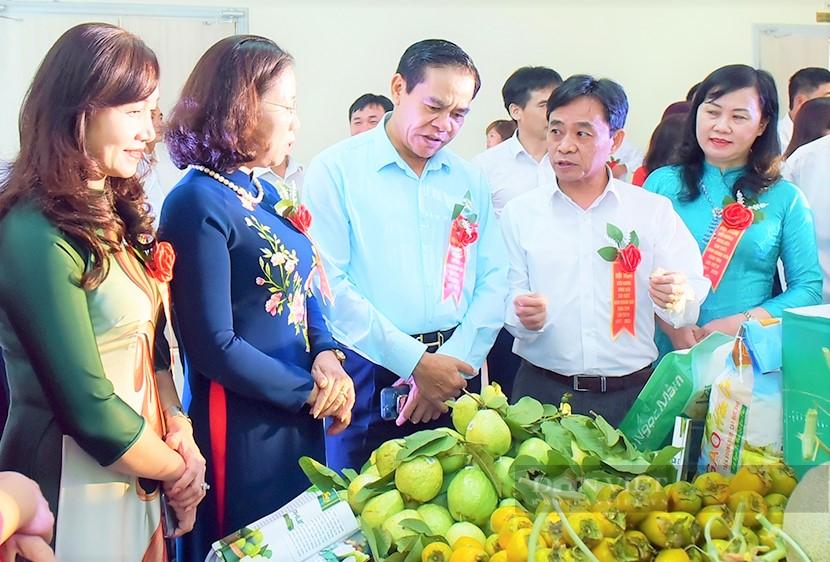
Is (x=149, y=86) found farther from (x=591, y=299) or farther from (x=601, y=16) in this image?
(x=601, y=16)

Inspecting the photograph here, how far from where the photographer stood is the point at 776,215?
1.89 m

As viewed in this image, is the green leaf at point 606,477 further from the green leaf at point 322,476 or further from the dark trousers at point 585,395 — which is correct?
the dark trousers at point 585,395

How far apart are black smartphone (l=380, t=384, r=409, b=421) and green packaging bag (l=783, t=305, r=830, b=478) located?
3.03ft

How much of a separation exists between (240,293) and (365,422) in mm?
590

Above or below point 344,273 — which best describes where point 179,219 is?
above

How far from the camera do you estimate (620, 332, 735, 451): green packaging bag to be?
3.64 ft

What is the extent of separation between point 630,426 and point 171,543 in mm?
747

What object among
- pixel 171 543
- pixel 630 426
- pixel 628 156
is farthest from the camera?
pixel 628 156

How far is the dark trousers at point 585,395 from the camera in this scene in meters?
1.79

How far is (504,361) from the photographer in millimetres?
2223

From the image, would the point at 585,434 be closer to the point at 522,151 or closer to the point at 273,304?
the point at 273,304

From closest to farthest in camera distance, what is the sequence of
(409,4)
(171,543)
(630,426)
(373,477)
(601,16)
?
(373,477)
(630,426)
(171,543)
(409,4)
(601,16)

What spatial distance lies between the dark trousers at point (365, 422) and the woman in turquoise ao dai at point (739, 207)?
0.69 m

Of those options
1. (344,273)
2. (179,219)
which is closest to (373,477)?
(179,219)
